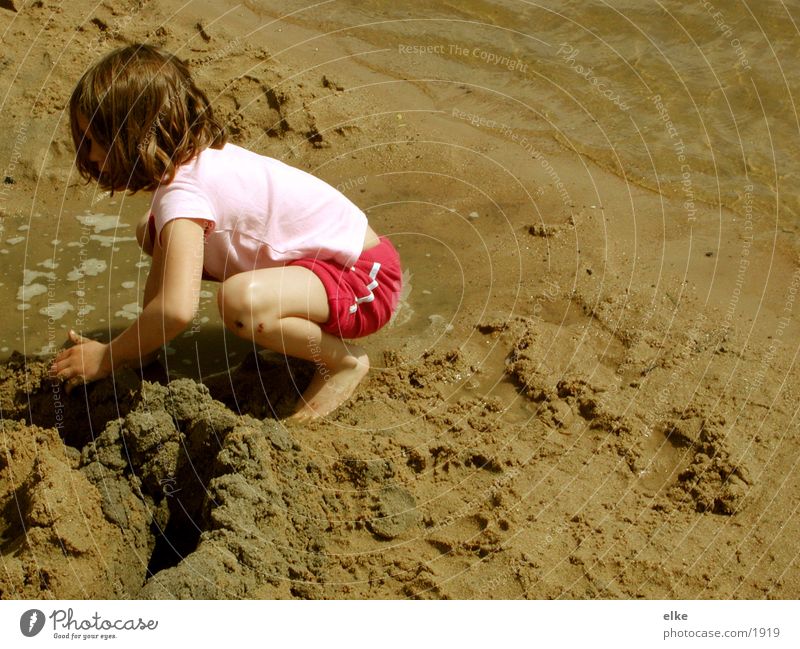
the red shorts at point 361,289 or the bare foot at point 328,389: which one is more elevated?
the red shorts at point 361,289

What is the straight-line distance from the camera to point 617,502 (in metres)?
2.42

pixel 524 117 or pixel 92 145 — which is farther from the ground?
pixel 92 145

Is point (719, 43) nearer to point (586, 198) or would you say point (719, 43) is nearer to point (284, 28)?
point (586, 198)

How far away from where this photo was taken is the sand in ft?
7.11

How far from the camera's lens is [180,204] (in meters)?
2.33

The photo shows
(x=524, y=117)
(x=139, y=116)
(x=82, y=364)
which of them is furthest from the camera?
(x=524, y=117)

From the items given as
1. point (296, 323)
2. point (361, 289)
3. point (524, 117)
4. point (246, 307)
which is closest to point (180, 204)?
point (246, 307)

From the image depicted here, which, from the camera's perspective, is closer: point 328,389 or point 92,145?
point 92,145

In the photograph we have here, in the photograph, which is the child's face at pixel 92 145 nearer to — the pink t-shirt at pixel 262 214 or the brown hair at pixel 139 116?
the brown hair at pixel 139 116

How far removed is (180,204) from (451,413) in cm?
93

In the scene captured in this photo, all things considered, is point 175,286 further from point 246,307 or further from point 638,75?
point 638,75

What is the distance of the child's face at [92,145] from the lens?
240cm

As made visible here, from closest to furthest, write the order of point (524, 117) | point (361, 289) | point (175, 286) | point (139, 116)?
point (175, 286), point (139, 116), point (361, 289), point (524, 117)

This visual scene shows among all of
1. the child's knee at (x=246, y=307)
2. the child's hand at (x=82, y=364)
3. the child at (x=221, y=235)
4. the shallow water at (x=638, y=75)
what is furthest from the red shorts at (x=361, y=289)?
the shallow water at (x=638, y=75)
